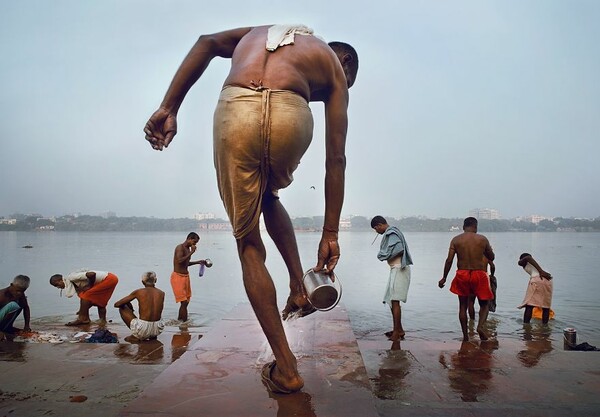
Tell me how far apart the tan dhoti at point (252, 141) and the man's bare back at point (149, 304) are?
4.20 metres

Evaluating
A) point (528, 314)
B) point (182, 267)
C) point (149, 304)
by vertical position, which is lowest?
point (528, 314)

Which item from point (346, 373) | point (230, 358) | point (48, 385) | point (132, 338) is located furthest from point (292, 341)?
point (132, 338)

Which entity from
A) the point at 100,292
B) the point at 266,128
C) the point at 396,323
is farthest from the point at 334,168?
the point at 100,292

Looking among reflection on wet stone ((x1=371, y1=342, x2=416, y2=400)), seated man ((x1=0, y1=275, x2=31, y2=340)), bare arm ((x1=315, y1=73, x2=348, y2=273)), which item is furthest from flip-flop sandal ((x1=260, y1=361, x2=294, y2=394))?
seated man ((x1=0, y1=275, x2=31, y2=340))

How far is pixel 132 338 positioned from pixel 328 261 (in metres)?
4.72

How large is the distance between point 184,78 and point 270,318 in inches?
59.3

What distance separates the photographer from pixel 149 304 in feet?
19.5

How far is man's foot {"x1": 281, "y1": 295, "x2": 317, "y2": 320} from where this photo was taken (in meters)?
2.57

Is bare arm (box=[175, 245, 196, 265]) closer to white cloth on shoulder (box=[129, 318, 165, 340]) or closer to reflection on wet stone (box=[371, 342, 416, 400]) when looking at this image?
white cloth on shoulder (box=[129, 318, 165, 340])

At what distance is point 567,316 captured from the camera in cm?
1034

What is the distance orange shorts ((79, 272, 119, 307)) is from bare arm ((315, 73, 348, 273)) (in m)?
7.03

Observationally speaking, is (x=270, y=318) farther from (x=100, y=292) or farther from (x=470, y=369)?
(x=100, y=292)

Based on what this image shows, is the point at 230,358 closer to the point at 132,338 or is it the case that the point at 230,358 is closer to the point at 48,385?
the point at 48,385

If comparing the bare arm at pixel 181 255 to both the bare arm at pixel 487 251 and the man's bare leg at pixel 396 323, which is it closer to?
the man's bare leg at pixel 396 323
